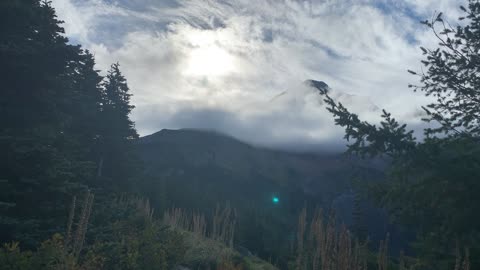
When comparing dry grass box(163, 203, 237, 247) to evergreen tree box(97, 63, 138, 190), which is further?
evergreen tree box(97, 63, 138, 190)

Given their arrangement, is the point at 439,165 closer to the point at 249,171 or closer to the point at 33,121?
the point at 33,121

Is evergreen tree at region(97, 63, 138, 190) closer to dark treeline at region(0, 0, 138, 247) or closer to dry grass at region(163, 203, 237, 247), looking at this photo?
dry grass at region(163, 203, 237, 247)

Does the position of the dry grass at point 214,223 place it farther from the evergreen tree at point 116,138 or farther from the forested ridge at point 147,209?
the evergreen tree at point 116,138

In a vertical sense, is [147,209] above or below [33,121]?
below

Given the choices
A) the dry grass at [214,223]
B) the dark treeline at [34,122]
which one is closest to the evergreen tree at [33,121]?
the dark treeline at [34,122]

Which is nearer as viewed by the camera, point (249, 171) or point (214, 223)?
point (214, 223)

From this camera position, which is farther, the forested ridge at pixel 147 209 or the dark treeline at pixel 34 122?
the dark treeline at pixel 34 122

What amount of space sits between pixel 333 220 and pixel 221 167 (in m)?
100

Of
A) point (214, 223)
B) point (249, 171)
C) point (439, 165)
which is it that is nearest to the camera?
point (439, 165)

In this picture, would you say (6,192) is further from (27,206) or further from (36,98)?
(36,98)

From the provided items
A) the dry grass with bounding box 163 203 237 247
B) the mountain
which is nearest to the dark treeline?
the dry grass with bounding box 163 203 237 247

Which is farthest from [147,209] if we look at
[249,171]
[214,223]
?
[249,171]

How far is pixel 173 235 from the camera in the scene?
14.4 metres

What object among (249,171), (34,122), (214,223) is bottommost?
(214,223)
